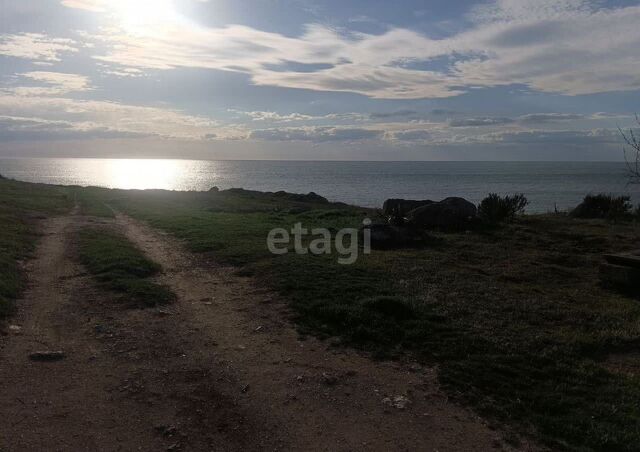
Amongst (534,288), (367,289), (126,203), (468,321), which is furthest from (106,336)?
(126,203)

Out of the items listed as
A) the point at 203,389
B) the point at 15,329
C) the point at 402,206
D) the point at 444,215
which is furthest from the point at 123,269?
the point at 402,206

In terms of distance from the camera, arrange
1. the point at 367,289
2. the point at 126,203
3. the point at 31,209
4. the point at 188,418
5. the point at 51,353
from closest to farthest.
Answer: the point at 188,418 < the point at 51,353 < the point at 367,289 < the point at 31,209 < the point at 126,203

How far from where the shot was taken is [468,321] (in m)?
8.11

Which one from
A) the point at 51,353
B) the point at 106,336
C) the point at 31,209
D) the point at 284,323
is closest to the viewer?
the point at 51,353

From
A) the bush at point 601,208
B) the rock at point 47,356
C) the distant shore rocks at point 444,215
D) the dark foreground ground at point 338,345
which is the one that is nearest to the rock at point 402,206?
the distant shore rocks at point 444,215

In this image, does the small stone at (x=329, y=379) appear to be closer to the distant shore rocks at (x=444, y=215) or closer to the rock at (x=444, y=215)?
the distant shore rocks at (x=444, y=215)

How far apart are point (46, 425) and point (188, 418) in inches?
50.7

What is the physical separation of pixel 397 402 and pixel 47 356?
4309mm

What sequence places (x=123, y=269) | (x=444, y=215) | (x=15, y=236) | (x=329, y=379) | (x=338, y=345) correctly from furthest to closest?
(x=444, y=215)
(x=15, y=236)
(x=123, y=269)
(x=338, y=345)
(x=329, y=379)

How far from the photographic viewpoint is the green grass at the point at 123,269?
9.33 metres

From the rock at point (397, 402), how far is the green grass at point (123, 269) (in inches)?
194

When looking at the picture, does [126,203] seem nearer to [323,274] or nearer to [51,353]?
[323,274]

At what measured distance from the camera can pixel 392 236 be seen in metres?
15.7

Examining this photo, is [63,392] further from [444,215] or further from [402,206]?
[402,206]
